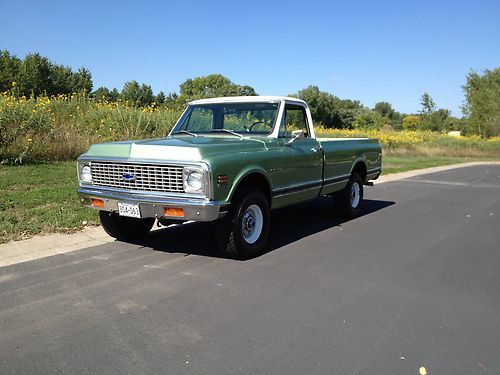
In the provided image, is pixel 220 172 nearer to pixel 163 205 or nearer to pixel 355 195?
pixel 163 205

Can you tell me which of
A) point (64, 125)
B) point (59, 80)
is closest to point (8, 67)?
point (59, 80)

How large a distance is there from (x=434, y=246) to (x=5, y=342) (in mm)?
5235

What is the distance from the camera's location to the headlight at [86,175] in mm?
5761

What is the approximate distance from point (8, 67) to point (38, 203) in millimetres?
40291

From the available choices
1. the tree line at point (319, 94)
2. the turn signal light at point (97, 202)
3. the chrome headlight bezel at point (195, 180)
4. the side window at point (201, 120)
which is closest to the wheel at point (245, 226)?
the chrome headlight bezel at point (195, 180)

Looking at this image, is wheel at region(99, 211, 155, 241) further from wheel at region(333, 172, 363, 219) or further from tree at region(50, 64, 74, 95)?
tree at region(50, 64, 74, 95)

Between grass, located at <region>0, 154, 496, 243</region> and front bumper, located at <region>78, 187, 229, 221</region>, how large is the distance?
4.69 ft

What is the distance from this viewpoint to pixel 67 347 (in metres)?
3.24

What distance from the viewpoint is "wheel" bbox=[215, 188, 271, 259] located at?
5.25 meters

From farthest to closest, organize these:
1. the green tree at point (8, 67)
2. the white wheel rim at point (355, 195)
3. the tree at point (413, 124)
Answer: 1. the tree at point (413, 124)
2. the green tree at point (8, 67)
3. the white wheel rim at point (355, 195)

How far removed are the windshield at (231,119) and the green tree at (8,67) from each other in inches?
1507

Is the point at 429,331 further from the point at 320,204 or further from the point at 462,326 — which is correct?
the point at 320,204

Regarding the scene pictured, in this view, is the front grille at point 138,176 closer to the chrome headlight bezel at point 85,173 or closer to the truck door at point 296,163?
the chrome headlight bezel at point 85,173

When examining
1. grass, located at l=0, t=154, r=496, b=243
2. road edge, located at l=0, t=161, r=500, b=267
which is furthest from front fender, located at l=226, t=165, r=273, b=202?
grass, located at l=0, t=154, r=496, b=243
